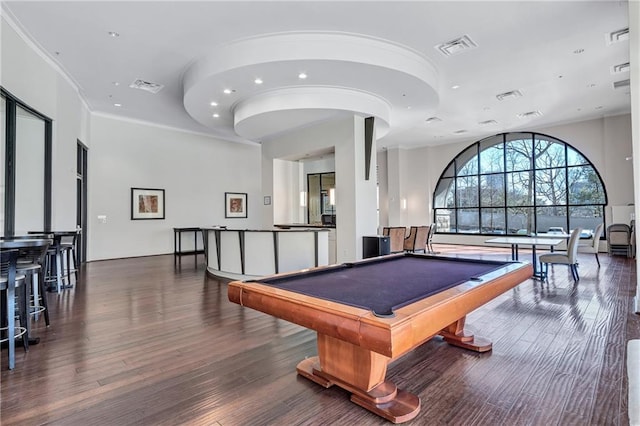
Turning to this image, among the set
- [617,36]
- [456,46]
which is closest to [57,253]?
[456,46]

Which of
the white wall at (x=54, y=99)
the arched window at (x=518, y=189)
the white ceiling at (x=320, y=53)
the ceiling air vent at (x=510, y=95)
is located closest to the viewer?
the white ceiling at (x=320, y=53)

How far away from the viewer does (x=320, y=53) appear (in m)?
4.64

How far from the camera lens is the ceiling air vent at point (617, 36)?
4.76 m

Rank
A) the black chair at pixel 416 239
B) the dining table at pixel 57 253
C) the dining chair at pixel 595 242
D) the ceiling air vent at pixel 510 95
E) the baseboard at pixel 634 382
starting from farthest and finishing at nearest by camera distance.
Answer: the black chair at pixel 416 239 → the ceiling air vent at pixel 510 95 → the dining chair at pixel 595 242 → the dining table at pixel 57 253 → the baseboard at pixel 634 382

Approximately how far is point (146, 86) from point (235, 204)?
5078mm

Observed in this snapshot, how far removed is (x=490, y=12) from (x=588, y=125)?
25.2 ft

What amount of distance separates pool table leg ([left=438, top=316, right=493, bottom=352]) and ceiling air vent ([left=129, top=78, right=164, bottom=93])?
6414mm

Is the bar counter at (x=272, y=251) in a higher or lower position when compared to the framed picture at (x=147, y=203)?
lower

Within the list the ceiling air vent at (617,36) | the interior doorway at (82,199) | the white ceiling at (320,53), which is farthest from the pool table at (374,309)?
the interior doorway at (82,199)

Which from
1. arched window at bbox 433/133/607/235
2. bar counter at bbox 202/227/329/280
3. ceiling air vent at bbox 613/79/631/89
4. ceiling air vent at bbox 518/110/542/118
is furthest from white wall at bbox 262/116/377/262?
arched window at bbox 433/133/607/235

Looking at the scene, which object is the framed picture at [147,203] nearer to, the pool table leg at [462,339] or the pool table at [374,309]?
the pool table at [374,309]

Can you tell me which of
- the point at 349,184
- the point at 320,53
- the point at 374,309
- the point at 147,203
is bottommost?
the point at 374,309

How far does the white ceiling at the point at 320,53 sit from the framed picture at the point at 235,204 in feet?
12.3

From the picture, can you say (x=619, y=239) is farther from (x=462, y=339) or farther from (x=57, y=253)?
(x=57, y=253)
